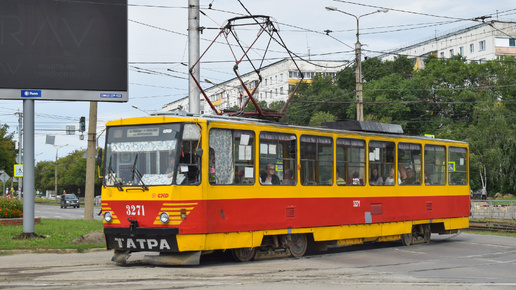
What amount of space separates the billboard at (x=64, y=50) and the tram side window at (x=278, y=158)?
18.9 ft

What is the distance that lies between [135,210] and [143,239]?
60cm

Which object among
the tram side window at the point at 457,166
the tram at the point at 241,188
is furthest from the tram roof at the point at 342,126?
the tram side window at the point at 457,166

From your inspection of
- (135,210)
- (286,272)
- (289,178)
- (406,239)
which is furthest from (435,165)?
(135,210)

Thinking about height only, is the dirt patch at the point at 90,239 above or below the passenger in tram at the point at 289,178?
below

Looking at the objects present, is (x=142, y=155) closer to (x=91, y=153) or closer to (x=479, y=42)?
Result: (x=91, y=153)

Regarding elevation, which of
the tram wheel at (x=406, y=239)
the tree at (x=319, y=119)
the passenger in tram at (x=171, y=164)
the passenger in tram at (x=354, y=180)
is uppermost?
the tree at (x=319, y=119)

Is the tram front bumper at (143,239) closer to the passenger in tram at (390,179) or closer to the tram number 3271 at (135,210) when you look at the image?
the tram number 3271 at (135,210)

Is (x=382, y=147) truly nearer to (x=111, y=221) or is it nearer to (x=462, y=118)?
(x=111, y=221)

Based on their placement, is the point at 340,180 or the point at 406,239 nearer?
the point at 340,180

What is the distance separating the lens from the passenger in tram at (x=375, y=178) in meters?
19.3

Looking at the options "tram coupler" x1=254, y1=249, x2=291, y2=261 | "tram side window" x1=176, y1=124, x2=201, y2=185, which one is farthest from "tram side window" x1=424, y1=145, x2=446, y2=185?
"tram side window" x1=176, y1=124, x2=201, y2=185

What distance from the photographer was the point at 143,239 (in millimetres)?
14094

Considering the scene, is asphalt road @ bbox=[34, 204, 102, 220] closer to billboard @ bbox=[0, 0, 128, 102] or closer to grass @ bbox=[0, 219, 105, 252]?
grass @ bbox=[0, 219, 105, 252]

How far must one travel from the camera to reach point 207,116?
14789 mm
